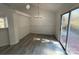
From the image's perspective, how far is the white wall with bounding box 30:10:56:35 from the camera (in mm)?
7184

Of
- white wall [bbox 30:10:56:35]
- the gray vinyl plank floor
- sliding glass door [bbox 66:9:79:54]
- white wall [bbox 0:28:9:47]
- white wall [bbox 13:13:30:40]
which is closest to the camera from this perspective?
sliding glass door [bbox 66:9:79:54]

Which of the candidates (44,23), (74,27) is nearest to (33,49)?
(74,27)

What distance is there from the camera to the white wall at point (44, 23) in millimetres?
7184

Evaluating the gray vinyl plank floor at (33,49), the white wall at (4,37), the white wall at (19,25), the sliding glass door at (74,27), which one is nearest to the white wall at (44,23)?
the white wall at (19,25)

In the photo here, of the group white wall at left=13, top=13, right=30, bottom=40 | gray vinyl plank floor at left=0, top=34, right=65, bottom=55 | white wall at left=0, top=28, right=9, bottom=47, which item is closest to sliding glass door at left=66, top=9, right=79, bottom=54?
gray vinyl plank floor at left=0, top=34, right=65, bottom=55

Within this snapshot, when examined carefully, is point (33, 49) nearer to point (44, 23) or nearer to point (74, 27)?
point (74, 27)

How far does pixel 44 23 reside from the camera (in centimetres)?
734

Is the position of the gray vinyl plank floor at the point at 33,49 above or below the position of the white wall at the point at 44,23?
below

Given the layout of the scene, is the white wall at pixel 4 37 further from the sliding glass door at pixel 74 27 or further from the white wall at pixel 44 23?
the sliding glass door at pixel 74 27

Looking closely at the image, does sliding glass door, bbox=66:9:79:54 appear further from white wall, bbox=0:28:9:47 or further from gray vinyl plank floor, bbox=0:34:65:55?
white wall, bbox=0:28:9:47
